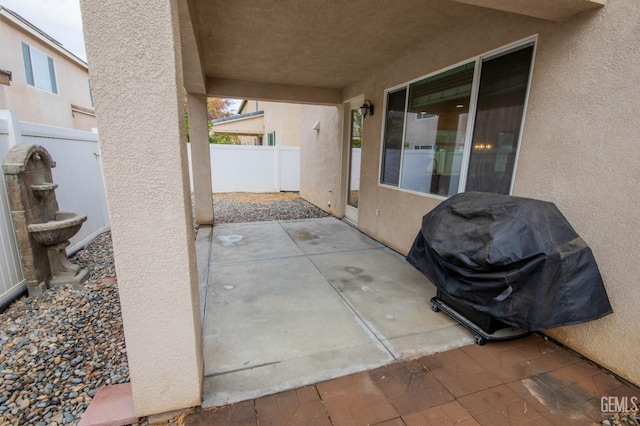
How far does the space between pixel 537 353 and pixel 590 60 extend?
2.32 m

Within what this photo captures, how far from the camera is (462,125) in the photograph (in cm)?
339

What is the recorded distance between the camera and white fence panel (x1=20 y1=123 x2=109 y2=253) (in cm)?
366

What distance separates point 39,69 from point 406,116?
1201cm

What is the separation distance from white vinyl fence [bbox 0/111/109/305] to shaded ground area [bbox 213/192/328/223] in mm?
2403

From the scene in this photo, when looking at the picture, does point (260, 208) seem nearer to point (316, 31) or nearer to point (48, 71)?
point (316, 31)

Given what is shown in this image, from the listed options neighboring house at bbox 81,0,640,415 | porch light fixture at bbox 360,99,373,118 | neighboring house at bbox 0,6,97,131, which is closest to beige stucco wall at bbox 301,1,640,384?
neighboring house at bbox 81,0,640,415

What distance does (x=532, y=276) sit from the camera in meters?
2.01

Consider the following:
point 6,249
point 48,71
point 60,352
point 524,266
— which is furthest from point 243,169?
point 524,266

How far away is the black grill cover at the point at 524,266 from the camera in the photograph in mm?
1993

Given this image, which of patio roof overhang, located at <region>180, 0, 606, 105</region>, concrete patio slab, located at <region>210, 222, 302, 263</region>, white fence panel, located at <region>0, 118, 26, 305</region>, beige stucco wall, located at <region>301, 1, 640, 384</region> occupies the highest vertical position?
patio roof overhang, located at <region>180, 0, 606, 105</region>

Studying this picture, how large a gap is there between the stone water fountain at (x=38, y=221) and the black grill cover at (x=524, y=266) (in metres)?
3.94

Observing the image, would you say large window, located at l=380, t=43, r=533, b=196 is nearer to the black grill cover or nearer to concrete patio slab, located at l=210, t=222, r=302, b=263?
the black grill cover

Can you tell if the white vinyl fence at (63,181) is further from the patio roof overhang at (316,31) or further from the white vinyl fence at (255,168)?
the white vinyl fence at (255,168)

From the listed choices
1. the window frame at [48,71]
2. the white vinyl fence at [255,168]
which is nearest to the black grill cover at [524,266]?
the white vinyl fence at [255,168]
